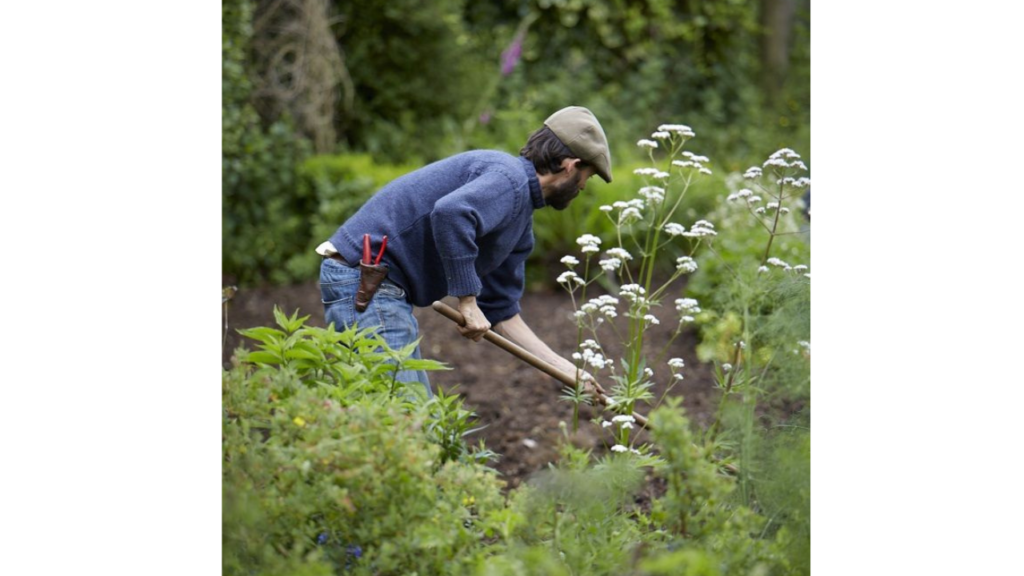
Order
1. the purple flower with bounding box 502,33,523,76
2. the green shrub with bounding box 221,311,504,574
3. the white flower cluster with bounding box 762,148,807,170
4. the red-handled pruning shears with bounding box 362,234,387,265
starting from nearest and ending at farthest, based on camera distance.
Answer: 1. the green shrub with bounding box 221,311,504,574
2. the white flower cluster with bounding box 762,148,807,170
3. the red-handled pruning shears with bounding box 362,234,387,265
4. the purple flower with bounding box 502,33,523,76

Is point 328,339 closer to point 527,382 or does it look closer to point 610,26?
point 527,382

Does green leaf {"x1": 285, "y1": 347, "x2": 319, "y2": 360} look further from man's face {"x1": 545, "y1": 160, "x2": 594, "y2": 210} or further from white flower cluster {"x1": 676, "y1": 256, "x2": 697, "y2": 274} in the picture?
white flower cluster {"x1": 676, "y1": 256, "x2": 697, "y2": 274}

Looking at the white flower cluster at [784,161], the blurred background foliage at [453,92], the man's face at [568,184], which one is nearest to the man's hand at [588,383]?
the man's face at [568,184]

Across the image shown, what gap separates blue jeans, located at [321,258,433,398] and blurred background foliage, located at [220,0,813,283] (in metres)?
3.76

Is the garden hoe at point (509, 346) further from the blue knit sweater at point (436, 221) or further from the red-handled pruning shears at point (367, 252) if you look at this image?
the red-handled pruning shears at point (367, 252)

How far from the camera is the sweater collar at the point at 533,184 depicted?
3410 mm

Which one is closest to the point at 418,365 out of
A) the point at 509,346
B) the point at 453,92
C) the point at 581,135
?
the point at 509,346

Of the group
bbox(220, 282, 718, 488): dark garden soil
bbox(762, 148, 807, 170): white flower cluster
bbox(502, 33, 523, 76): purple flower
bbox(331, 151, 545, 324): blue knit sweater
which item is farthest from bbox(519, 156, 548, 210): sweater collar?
bbox(502, 33, 523, 76): purple flower

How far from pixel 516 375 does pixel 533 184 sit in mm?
2604

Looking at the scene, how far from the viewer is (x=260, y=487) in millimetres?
2223

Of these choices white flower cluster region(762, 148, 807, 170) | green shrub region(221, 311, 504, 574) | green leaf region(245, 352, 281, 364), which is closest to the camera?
green shrub region(221, 311, 504, 574)

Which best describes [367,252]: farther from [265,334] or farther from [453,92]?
[453,92]

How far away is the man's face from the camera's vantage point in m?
3.39
